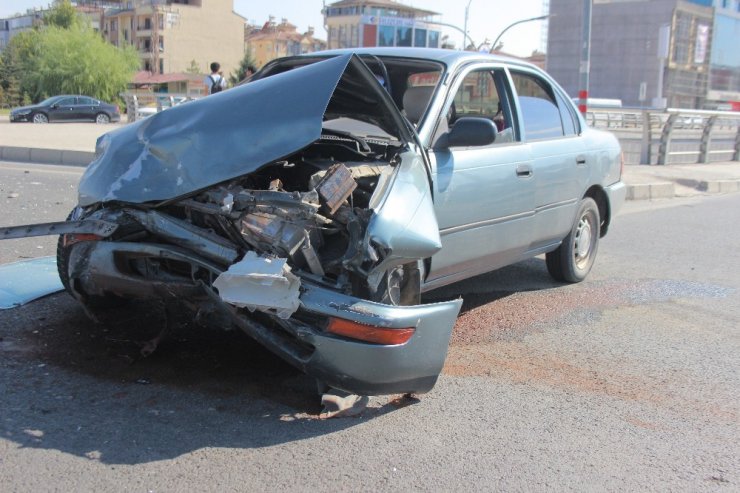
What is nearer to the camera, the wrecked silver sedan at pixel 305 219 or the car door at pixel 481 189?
the wrecked silver sedan at pixel 305 219

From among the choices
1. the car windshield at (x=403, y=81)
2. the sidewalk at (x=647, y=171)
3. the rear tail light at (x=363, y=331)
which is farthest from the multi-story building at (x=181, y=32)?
the rear tail light at (x=363, y=331)

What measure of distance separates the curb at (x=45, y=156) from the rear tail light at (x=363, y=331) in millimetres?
12390

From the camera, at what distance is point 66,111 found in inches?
1328

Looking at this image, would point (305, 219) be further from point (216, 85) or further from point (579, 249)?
point (216, 85)

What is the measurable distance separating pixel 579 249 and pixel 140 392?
4.15m

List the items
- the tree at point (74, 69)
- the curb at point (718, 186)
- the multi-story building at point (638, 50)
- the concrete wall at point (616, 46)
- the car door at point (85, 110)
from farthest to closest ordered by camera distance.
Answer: the concrete wall at point (616, 46) → the multi-story building at point (638, 50) → the tree at point (74, 69) → the car door at point (85, 110) → the curb at point (718, 186)

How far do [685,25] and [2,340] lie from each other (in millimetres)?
99661

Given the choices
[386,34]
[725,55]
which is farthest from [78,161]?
[725,55]

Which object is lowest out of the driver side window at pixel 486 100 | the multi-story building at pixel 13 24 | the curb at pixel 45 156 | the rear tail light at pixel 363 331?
the curb at pixel 45 156

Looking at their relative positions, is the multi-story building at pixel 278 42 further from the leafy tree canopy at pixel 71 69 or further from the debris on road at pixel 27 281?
the debris on road at pixel 27 281

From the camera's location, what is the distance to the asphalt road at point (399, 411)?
3.07m

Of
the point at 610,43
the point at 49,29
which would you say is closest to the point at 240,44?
the point at 49,29

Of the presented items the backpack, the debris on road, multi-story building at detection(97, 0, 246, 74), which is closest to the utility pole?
multi-story building at detection(97, 0, 246, 74)

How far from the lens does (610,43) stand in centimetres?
9175
